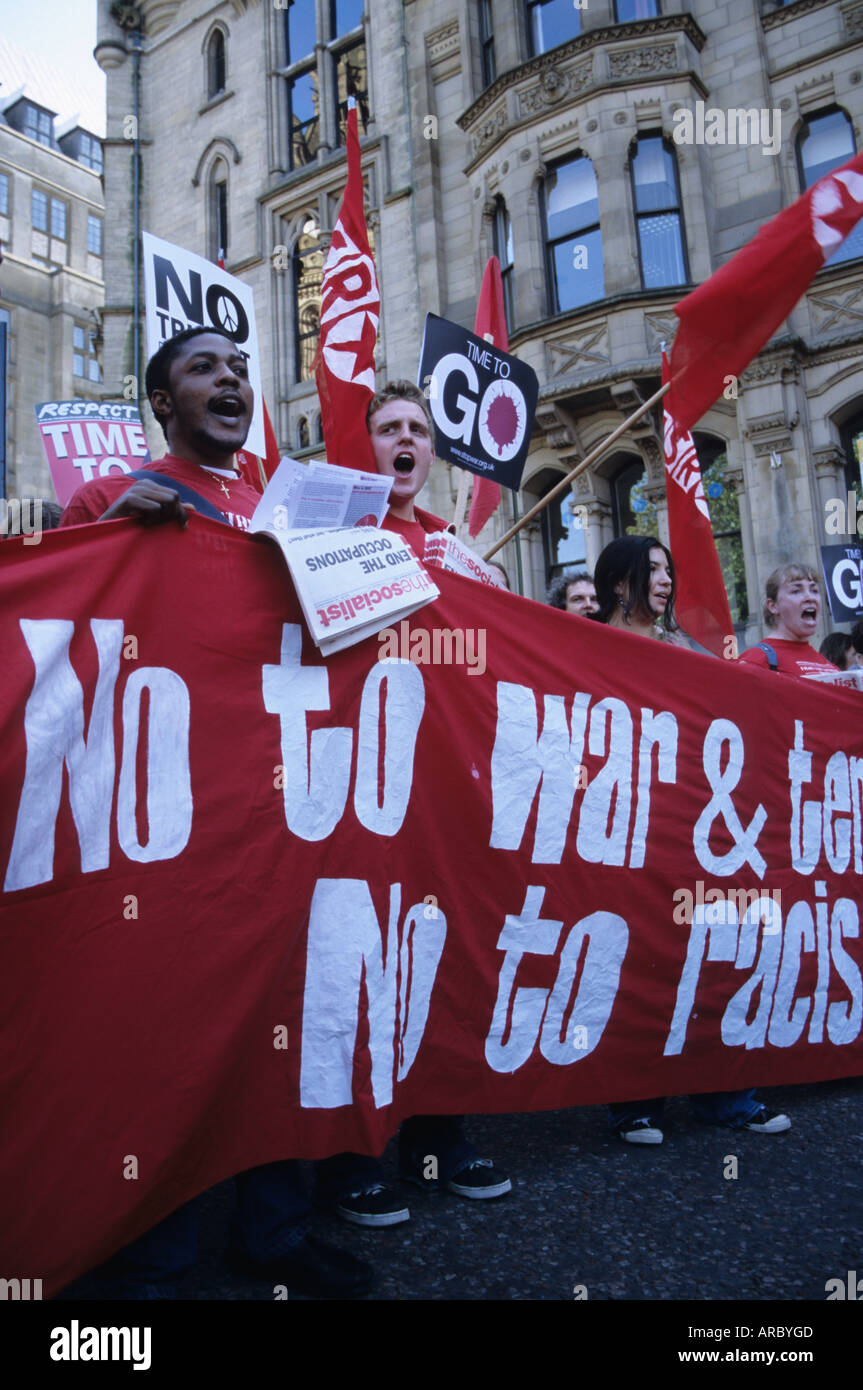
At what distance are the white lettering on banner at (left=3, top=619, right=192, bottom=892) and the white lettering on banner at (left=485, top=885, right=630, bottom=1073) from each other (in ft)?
3.57

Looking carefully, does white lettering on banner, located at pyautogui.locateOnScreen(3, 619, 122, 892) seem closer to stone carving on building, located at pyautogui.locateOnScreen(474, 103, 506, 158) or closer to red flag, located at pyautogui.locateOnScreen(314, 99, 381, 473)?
red flag, located at pyautogui.locateOnScreen(314, 99, 381, 473)

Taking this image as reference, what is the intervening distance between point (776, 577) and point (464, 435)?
1.81m

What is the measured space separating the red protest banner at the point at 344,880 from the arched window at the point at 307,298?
1625 centimetres

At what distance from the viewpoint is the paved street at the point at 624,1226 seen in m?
2.06

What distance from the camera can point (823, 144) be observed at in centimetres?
1252

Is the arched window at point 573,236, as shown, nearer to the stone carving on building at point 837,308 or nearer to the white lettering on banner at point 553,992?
the stone carving on building at point 837,308

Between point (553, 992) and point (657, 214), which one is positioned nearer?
point (553, 992)

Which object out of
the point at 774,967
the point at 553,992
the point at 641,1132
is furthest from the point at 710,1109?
the point at 553,992

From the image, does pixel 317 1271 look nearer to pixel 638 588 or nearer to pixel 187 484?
pixel 187 484

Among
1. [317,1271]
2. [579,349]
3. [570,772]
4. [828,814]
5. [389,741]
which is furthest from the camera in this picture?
[579,349]

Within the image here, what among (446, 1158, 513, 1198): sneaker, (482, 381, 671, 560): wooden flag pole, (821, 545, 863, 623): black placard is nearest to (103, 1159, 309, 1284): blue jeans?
(446, 1158, 513, 1198): sneaker

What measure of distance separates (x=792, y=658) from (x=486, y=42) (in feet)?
47.4

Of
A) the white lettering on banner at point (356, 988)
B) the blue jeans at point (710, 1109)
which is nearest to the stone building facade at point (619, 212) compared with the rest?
the blue jeans at point (710, 1109)
